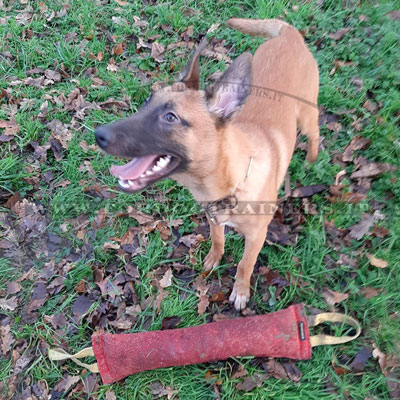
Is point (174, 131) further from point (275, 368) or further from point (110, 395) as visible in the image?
point (110, 395)

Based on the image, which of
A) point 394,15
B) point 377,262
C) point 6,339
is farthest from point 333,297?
point 394,15

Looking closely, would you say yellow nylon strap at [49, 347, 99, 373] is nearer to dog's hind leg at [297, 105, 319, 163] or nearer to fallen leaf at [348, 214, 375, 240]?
fallen leaf at [348, 214, 375, 240]

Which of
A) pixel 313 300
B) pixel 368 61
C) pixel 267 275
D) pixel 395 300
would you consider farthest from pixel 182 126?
pixel 368 61

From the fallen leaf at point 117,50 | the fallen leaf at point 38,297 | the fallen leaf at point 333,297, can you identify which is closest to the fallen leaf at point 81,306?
the fallen leaf at point 38,297

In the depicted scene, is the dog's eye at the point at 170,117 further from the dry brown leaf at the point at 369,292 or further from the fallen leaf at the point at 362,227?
the dry brown leaf at the point at 369,292

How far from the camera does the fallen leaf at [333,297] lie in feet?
9.89

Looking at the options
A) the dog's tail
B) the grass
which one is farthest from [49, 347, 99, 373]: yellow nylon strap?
the dog's tail

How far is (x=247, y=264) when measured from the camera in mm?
2939

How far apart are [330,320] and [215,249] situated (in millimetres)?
1086

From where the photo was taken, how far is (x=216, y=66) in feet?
15.2

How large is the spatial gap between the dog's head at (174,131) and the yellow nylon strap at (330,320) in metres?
1.55

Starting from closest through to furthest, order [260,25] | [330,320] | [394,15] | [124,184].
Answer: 1. [124,184]
2. [330,320]
3. [260,25]
4. [394,15]

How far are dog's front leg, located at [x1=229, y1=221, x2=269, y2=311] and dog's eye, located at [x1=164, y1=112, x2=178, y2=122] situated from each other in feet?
3.17

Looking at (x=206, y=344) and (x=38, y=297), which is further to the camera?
(x=38, y=297)
